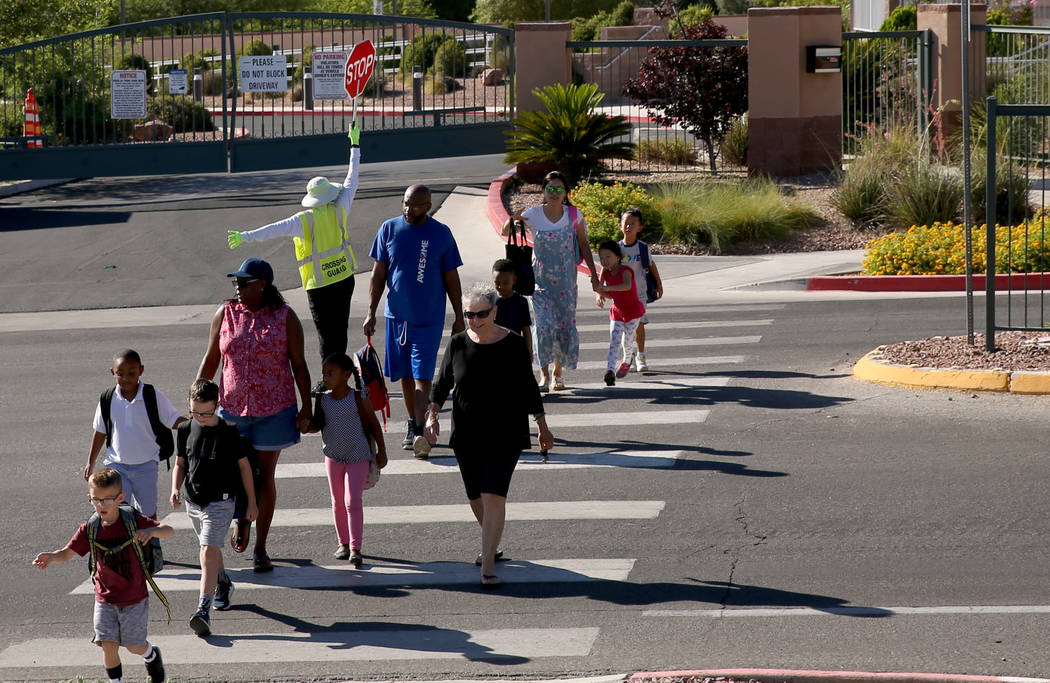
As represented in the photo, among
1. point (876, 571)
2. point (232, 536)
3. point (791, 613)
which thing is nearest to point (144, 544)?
point (232, 536)

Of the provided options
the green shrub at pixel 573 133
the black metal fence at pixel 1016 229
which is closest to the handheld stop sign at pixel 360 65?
the green shrub at pixel 573 133

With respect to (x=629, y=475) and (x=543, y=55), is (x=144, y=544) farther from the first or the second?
(x=543, y=55)

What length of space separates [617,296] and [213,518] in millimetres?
5964

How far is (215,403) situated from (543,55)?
1893cm

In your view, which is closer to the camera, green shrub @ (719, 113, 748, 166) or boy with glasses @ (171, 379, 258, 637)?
boy with glasses @ (171, 379, 258, 637)

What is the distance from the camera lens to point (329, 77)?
24953mm

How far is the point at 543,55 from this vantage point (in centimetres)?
2523

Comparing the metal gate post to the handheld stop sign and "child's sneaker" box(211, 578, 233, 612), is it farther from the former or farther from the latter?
the handheld stop sign

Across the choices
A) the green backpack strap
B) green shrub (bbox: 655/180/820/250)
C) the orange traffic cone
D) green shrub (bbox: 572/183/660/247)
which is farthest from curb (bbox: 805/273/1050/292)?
the orange traffic cone

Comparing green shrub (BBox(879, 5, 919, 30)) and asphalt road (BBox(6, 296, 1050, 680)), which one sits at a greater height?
green shrub (BBox(879, 5, 919, 30))

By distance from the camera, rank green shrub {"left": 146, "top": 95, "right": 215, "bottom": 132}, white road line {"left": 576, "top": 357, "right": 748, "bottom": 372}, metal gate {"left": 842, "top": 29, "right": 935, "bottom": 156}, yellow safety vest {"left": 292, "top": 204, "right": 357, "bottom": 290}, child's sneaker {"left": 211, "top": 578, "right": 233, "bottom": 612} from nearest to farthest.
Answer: child's sneaker {"left": 211, "top": 578, "right": 233, "bottom": 612} → yellow safety vest {"left": 292, "top": 204, "right": 357, "bottom": 290} → white road line {"left": 576, "top": 357, "right": 748, "bottom": 372} → metal gate {"left": 842, "top": 29, "right": 935, "bottom": 156} → green shrub {"left": 146, "top": 95, "right": 215, "bottom": 132}

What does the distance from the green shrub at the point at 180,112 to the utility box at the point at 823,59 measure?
35.7ft

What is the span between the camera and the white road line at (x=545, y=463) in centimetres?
1005

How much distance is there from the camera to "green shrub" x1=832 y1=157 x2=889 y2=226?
20.6 metres
